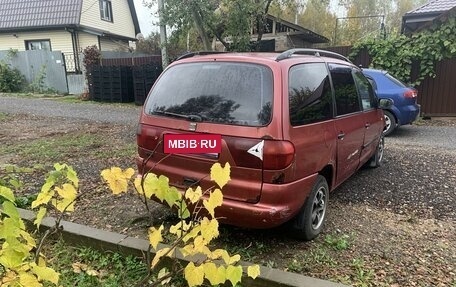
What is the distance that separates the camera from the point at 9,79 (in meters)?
19.3

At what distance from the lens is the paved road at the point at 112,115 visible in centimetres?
857

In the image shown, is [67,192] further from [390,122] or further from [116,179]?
[390,122]

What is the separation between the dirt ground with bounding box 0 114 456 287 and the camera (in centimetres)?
309

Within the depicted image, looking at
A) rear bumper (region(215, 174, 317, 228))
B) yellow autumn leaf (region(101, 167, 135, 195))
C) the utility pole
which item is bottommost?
rear bumper (region(215, 174, 317, 228))

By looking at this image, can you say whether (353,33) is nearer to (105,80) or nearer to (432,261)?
(105,80)

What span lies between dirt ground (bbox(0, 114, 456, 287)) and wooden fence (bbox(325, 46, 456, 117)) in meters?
5.51

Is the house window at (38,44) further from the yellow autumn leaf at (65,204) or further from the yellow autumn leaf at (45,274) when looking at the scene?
the yellow autumn leaf at (45,274)

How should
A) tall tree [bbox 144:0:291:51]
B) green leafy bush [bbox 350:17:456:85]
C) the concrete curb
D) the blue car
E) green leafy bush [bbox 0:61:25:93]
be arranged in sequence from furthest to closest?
green leafy bush [bbox 0:61:25:93], tall tree [bbox 144:0:291:51], green leafy bush [bbox 350:17:456:85], the blue car, the concrete curb

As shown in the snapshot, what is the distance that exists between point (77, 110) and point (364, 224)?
37.0ft

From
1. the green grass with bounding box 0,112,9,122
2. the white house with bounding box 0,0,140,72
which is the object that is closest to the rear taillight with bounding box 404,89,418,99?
the green grass with bounding box 0,112,9,122

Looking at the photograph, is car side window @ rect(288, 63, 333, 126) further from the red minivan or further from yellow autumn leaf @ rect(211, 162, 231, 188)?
yellow autumn leaf @ rect(211, 162, 231, 188)

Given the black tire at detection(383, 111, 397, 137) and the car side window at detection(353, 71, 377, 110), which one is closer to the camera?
the car side window at detection(353, 71, 377, 110)

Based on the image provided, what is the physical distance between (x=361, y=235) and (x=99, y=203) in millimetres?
2879

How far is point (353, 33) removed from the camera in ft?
121
